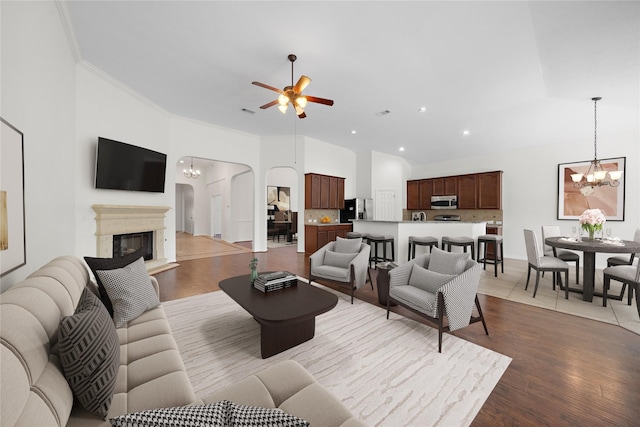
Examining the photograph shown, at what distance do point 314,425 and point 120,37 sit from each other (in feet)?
14.4

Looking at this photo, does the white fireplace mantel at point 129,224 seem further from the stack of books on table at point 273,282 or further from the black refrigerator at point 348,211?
the black refrigerator at point 348,211

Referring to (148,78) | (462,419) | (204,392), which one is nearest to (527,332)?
(462,419)

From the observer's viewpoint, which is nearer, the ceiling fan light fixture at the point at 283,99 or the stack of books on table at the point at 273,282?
the stack of books on table at the point at 273,282

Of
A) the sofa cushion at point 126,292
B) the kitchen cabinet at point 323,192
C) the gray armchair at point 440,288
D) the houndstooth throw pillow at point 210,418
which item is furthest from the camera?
the kitchen cabinet at point 323,192

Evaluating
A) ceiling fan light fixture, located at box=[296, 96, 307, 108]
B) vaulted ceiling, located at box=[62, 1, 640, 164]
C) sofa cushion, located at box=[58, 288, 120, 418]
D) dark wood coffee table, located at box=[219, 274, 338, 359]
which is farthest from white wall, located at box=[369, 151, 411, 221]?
sofa cushion, located at box=[58, 288, 120, 418]

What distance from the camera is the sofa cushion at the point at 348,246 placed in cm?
376

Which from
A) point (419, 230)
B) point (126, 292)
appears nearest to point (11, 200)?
point (126, 292)

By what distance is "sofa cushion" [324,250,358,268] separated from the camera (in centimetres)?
357

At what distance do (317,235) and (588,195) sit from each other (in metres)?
6.09

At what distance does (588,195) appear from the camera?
5.30 m

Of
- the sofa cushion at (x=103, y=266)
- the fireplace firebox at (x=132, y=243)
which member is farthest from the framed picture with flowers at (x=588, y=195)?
the fireplace firebox at (x=132, y=243)

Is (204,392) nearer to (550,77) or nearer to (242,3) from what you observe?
(242,3)

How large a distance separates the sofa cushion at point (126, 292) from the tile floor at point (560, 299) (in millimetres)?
4325

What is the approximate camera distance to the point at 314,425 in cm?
102
